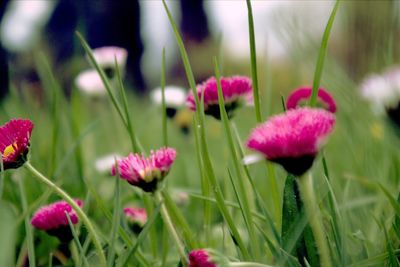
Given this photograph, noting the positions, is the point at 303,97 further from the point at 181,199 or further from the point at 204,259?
the point at 181,199

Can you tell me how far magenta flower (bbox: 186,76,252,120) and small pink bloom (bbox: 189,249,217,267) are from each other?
0.16m

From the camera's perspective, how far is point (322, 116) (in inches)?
13.7

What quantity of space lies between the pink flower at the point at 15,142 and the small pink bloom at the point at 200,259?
141mm

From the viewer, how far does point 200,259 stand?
0.38m

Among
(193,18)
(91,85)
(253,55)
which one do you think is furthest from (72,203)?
(193,18)

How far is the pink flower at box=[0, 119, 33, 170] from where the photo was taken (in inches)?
16.6

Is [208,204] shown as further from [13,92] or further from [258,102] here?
[13,92]

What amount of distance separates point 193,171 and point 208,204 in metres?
0.93

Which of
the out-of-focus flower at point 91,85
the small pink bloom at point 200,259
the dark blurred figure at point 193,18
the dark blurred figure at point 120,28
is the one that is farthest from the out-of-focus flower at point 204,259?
the dark blurred figure at point 193,18

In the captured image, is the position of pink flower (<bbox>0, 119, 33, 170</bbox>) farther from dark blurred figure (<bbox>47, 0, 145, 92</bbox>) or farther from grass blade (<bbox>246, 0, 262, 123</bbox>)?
dark blurred figure (<bbox>47, 0, 145, 92</bbox>)

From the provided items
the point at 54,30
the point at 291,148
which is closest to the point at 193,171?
the point at 291,148

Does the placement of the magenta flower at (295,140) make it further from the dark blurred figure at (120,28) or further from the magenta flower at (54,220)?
the dark blurred figure at (120,28)

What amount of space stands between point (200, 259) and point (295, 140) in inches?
4.2

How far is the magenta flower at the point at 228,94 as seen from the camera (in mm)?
509
